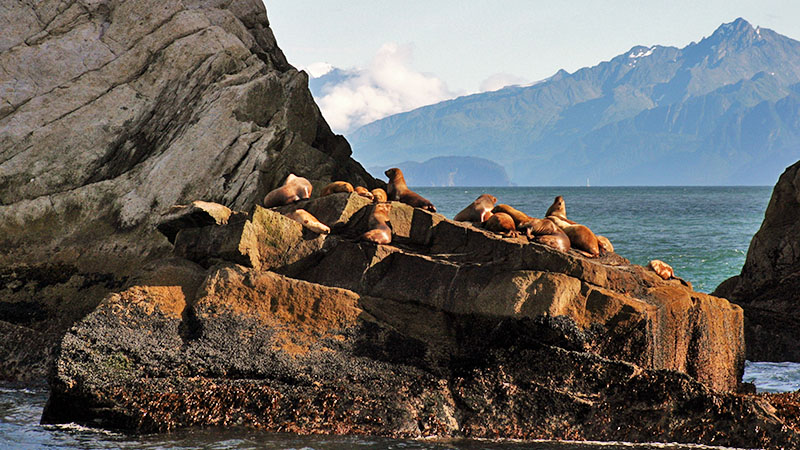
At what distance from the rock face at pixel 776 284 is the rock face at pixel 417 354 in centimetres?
620

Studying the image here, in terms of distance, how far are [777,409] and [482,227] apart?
5313 millimetres

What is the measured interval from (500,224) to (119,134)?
340 inches

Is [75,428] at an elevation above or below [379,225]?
below

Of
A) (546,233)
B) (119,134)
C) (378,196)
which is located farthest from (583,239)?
(119,134)

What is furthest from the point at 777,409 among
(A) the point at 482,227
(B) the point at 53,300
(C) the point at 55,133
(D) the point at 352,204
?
(C) the point at 55,133

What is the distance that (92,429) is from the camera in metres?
10.4

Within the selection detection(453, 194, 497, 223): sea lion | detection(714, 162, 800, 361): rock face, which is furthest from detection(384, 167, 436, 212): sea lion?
detection(714, 162, 800, 361): rock face

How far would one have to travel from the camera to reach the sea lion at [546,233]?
12.6m

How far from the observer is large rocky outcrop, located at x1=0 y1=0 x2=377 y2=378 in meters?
15.0

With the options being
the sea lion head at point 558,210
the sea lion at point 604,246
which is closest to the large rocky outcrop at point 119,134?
the sea lion head at point 558,210

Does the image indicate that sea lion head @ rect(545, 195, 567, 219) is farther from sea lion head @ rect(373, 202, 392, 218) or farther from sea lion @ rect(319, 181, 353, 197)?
sea lion @ rect(319, 181, 353, 197)

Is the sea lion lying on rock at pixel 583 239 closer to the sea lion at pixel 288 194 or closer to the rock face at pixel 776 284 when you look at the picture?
the sea lion at pixel 288 194

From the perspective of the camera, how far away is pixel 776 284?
57.0 feet

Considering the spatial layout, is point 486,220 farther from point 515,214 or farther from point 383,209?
point 383,209
